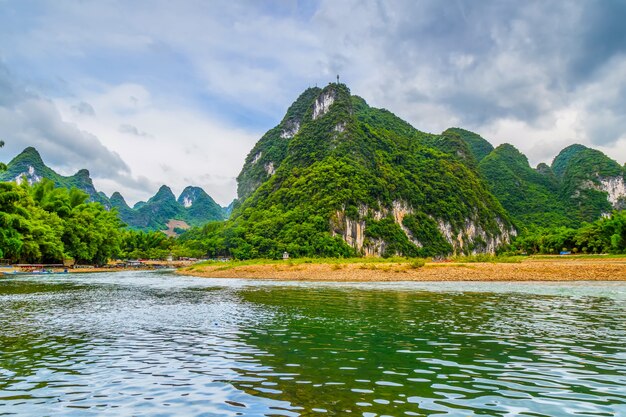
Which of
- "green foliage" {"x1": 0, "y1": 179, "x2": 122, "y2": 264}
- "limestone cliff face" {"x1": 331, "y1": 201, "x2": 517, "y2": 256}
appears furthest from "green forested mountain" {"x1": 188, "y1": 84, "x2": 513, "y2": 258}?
"green foliage" {"x1": 0, "y1": 179, "x2": 122, "y2": 264}

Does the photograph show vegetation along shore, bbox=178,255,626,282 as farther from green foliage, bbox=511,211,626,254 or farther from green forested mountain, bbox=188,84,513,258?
green forested mountain, bbox=188,84,513,258

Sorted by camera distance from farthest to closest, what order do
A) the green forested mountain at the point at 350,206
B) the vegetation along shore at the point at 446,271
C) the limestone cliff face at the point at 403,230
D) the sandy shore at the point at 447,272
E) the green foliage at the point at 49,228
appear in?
the limestone cliff face at the point at 403,230 < the green forested mountain at the point at 350,206 < the green foliage at the point at 49,228 < the vegetation along shore at the point at 446,271 < the sandy shore at the point at 447,272

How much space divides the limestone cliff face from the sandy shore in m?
67.7

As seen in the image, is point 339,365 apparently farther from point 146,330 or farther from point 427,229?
point 427,229

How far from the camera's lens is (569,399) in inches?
302

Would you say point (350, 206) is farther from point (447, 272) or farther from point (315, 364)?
point (315, 364)

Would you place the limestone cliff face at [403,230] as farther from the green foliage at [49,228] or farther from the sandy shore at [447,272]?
the sandy shore at [447,272]

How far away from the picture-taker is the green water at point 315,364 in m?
7.49

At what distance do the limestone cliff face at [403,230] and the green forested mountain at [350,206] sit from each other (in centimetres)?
35

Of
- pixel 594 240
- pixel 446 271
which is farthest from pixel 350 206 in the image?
pixel 446 271

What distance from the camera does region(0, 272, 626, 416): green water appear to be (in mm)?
7488

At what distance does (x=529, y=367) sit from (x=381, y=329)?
6455mm

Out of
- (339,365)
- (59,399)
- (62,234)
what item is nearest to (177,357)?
(59,399)

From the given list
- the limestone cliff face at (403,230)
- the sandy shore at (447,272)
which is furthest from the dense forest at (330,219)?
the sandy shore at (447,272)
